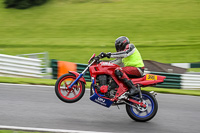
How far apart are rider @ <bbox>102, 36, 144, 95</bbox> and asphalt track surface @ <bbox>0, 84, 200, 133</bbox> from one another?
81 cm

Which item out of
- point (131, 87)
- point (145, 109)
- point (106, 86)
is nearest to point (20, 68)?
point (106, 86)

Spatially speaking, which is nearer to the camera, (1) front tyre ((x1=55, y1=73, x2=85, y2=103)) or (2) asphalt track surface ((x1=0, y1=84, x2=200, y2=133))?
(2) asphalt track surface ((x1=0, y1=84, x2=200, y2=133))

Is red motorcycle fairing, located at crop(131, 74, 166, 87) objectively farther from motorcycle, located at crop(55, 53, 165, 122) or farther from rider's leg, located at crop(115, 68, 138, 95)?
rider's leg, located at crop(115, 68, 138, 95)

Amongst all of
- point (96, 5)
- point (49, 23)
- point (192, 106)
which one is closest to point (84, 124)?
point (192, 106)

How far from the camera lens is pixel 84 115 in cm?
688

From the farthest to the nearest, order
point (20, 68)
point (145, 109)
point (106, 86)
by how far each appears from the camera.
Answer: point (20, 68)
point (145, 109)
point (106, 86)

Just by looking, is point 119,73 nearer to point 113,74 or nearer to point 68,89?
point 113,74

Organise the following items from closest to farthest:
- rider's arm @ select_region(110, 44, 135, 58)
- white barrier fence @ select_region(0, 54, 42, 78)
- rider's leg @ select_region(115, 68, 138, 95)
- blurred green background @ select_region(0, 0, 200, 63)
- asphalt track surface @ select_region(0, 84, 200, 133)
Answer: asphalt track surface @ select_region(0, 84, 200, 133) < rider's arm @ select_region(110, 44, 135, 58) < rider's leg @ select_region(115, 68, 138, 95) < white barrier fence @ select_region(0, 54, 42, 78) < blurred green background @ select_region(0, 0, 200, 63)

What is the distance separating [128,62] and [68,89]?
4.56 ft

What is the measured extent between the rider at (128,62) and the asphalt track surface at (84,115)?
32.0 inches

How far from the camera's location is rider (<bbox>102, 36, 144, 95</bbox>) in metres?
6.44

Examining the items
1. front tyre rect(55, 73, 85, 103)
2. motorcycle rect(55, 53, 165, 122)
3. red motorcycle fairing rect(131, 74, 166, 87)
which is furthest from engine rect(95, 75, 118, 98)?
red motorcycle fairing rect(131, 74, 166, 87)

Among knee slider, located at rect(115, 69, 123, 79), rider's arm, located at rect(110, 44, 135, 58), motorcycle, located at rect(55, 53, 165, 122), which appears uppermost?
rider's arm, located at rect(110, 44, 135, 58)

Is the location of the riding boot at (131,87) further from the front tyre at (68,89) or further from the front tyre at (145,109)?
the front tyre at (68,89)
